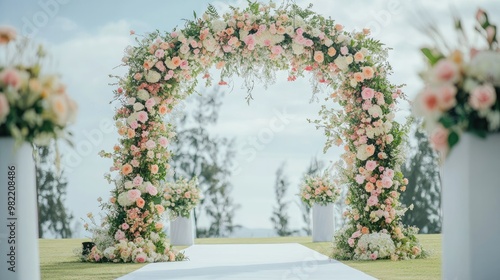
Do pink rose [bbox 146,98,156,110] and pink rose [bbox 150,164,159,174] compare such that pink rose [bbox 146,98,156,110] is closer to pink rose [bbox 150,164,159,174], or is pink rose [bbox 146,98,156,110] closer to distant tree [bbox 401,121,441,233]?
pink rose [bbox 150,164,159,174]

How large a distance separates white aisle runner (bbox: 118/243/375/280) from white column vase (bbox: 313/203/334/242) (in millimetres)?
2986

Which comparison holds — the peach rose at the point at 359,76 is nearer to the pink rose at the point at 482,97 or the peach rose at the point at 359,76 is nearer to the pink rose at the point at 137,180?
the pink rose at the point at 137,180

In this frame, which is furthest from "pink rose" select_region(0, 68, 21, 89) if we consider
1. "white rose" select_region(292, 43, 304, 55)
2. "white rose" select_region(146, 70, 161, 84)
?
"white rose" select_region(292, 43, 304, 55)

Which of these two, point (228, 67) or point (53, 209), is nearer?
point (228, 67)

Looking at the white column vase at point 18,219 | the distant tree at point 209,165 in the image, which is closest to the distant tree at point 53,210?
the distant tree at point 209,165

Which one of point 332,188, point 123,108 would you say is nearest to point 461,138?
point 123,108

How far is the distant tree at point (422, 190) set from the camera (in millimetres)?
23156

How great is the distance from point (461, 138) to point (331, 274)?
11.3ft

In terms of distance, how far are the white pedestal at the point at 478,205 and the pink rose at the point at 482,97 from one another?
0.89 feet

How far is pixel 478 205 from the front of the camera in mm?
3281

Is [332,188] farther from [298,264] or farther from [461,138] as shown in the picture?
[461,138]

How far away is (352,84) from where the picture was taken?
8516mm

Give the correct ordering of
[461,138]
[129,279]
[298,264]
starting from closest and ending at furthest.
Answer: [461,138] < [129,279] < [298,264]

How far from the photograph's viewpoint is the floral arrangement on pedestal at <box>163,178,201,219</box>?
1167 centimetres
